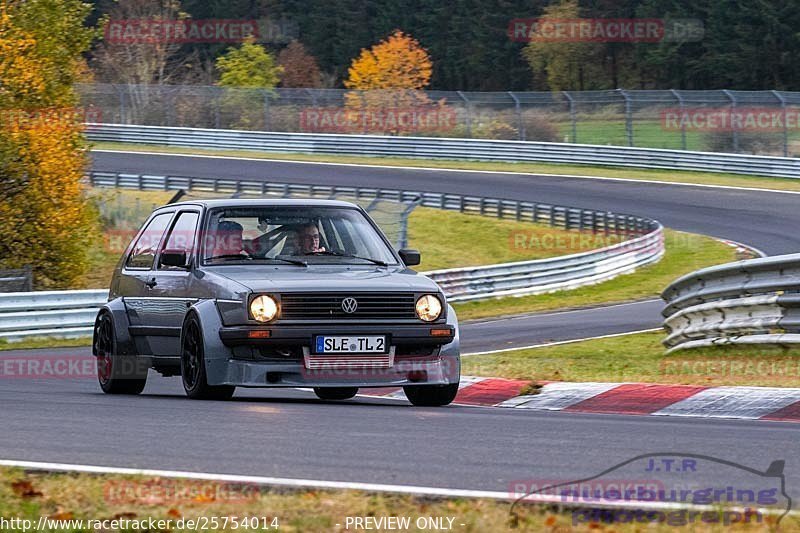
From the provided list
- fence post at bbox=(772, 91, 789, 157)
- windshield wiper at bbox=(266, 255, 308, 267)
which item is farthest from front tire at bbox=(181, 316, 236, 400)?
fence post at bbox=(772, 91, 789, 157)

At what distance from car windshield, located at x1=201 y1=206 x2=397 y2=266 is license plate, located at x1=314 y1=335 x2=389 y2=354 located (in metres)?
1.04

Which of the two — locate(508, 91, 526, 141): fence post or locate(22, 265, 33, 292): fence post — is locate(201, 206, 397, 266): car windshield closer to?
locate(22, 265, 33, 292): fence post

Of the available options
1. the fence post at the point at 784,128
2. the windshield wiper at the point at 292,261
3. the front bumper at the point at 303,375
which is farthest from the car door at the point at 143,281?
the fence post at the point at 784,128

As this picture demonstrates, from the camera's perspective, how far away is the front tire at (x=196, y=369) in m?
10.1

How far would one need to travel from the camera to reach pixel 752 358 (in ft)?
40.9

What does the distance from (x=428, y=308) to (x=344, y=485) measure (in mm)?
4433

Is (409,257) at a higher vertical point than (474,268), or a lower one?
higher

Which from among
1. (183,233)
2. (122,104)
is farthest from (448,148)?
(183,233)

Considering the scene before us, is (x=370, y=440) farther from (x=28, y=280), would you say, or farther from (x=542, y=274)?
(x=542, y=274)

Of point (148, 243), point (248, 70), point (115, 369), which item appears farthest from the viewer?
point (248, 70)

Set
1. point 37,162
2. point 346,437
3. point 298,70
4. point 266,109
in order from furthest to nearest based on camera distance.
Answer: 1. point 298,70
2. point 266,109
3. point 37,162
4. point 346,437

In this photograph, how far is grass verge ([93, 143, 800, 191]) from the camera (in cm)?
4844

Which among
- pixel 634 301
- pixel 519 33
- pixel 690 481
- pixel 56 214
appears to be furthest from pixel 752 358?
pixel 519 33

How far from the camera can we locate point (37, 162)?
30000 millimetres
